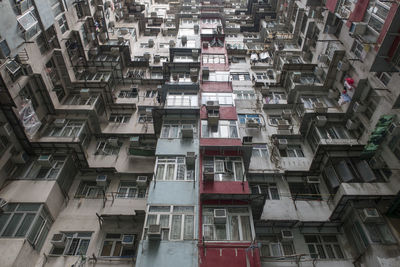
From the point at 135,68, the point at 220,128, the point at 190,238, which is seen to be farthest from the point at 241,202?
the point at 135,68

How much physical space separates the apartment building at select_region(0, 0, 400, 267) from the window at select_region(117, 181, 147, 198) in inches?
5.0

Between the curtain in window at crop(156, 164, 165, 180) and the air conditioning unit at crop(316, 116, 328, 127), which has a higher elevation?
the air conditioning unit at crop(316, 116, 328, 127)

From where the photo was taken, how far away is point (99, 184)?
22.3m

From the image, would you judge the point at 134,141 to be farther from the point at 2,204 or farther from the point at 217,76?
the point at 217,76

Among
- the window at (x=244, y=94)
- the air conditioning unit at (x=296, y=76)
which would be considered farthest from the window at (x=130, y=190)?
the air conditioning unit at (x=296, y=76)

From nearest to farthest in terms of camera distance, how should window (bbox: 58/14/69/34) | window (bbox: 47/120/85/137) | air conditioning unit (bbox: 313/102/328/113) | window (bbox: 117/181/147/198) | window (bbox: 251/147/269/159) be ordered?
1. window (bbox: 117/181/147/198)
2. window (bbox: 47/120/85/137)
3. air conditioning unit (bbox: 313/102/328/113)
4. window (bbox: 251/147/269/159)
5. window (bbox: 58/14/69/34)

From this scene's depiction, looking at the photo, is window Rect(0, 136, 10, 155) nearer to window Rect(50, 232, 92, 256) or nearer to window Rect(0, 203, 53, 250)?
window Rect(0, 203, 53, 250)

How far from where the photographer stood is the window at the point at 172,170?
61.2ft

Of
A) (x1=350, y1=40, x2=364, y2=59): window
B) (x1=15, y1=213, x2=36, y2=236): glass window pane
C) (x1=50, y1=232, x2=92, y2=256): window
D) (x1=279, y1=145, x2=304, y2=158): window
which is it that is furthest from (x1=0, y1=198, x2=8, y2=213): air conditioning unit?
(x1=350, y1=40, x2=364, y2=59): window

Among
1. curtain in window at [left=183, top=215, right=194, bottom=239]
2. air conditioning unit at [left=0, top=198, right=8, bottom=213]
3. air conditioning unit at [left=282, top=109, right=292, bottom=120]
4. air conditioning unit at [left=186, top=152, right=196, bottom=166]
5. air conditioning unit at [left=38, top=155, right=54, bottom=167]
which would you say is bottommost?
curtain in window at [left=183, top=215, right=194, bottom=239]

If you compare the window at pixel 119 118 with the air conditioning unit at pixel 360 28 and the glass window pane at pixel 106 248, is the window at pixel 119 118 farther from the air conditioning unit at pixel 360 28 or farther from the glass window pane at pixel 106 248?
the air conditioning unit at pixel 360 28

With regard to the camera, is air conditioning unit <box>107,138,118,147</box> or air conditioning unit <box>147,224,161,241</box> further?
air conditioning unit <box>107,138,118,147</box>

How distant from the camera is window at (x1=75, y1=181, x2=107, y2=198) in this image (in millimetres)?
22064

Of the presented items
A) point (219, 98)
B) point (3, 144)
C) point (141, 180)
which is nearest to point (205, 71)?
point (219, 98)
